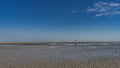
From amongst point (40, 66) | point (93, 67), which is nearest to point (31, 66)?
point (40, 66)

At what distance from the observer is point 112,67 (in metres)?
12.2

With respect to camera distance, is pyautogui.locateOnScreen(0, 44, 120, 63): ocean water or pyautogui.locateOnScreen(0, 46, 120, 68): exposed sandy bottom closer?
pyautogui.locateOnScreen(0, 46, 120, 68): exposed sandy bottom

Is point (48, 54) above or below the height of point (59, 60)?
above

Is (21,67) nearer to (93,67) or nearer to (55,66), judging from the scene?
(55,66)

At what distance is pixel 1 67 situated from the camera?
12.5 meters

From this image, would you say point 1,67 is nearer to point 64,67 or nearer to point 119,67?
point 64,67

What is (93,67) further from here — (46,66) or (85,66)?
(46,66)

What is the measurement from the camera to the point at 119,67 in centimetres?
1212

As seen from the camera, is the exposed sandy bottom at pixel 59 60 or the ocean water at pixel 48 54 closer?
the exposed sandy bottom at pixel 59 60

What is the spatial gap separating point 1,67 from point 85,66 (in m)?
4.53

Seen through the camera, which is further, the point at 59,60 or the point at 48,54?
the point at 48,54

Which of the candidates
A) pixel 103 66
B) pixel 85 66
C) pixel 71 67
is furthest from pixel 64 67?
pixel 103 66

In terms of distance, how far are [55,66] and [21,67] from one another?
1874mm

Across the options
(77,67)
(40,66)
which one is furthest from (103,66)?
(40,66)
